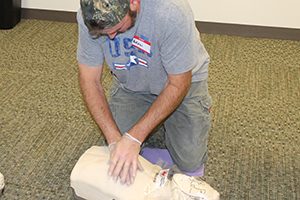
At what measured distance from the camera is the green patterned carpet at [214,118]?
1.69 metres

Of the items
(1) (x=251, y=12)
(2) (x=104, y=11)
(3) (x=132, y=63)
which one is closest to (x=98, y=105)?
(3) (x=132, y=63)

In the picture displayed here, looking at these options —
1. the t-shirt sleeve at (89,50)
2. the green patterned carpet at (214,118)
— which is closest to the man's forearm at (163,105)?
the t-shirt sleeve at (89,50)

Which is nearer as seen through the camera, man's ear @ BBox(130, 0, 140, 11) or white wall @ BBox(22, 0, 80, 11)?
man's ear @ BBox(130, 0, 140, 11)

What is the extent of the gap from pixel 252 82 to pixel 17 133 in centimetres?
127

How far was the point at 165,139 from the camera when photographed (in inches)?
73.9

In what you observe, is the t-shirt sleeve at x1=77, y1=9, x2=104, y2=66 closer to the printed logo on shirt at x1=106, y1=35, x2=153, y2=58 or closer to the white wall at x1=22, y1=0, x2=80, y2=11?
the printed logo on shirt at x1=106, y1=35, x2=153, y2=58

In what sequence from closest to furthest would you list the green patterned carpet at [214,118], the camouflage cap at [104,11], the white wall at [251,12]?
the camouflage cap at [104,11], the green patterned carpet at [214,118], the white wall at [251,12]

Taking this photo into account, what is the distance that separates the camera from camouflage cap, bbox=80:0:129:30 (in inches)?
46.5

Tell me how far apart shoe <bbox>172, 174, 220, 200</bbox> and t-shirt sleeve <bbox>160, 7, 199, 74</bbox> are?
34cm

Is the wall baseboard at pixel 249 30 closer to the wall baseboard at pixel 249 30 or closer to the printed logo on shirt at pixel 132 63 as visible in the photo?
the wall baseboard at pixel 249 30

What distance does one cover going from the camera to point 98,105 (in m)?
1.54

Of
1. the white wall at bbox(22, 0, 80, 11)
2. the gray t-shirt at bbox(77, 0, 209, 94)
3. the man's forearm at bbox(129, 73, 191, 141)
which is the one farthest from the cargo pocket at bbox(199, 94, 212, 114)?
the white wall at bbox(22, 0, 80, 11)

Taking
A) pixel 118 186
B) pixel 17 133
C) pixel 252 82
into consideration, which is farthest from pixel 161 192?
pixel 252 82

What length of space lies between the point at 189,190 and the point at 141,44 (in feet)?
1.57
